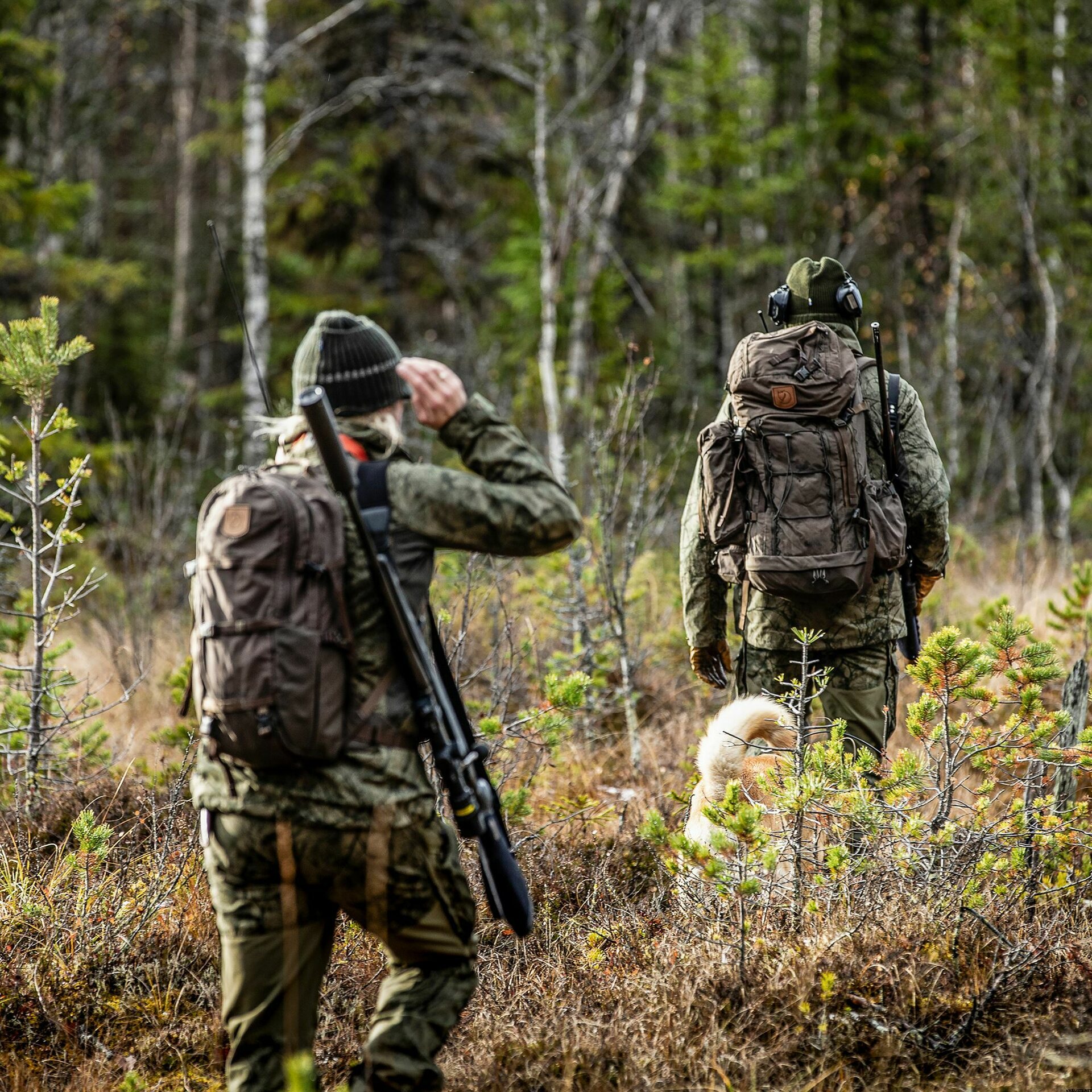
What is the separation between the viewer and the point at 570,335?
13781mm

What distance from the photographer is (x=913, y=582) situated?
4109 millimetres

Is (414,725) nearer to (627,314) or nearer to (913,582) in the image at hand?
(913,582)

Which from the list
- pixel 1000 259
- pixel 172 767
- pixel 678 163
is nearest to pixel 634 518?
pixel 172 767

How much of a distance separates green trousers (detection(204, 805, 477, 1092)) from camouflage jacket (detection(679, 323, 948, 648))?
1.90 m

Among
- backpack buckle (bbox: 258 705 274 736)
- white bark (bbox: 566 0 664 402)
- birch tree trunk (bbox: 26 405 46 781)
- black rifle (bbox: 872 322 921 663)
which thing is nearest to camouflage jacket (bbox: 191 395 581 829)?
backpack buckle (bbox: 258 705 274 736)

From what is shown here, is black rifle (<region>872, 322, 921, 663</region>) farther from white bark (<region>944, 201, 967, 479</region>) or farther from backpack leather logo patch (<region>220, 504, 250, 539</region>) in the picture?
white bark (<region>944, 201, 967, 479</region>)

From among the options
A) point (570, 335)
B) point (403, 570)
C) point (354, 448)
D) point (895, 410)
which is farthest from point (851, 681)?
point (570, 335)

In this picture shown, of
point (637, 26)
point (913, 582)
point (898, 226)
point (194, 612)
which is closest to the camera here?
point (194, 612)

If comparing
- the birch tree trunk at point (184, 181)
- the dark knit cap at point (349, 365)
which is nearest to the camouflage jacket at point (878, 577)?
the dark knit cap at point (349, 365)

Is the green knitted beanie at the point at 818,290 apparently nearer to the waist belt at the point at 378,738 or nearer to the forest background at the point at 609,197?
the waist belt at the point at 378,738

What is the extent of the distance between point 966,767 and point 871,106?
14380mm

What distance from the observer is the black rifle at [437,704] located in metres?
2.33

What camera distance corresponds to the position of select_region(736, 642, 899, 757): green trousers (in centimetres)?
395

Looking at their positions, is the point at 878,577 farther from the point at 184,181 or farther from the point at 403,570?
the point at 184,181
